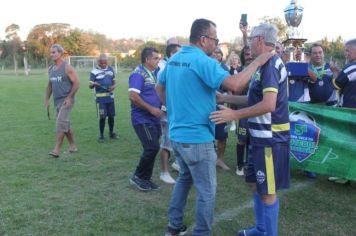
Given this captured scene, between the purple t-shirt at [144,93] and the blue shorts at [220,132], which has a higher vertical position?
the purple t-shirt at [144,93]

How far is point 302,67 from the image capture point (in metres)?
6.09

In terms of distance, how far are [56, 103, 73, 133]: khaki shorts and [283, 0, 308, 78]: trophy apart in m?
4.03

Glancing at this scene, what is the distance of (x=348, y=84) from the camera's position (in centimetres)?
583

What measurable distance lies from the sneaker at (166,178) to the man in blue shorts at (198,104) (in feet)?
7.44

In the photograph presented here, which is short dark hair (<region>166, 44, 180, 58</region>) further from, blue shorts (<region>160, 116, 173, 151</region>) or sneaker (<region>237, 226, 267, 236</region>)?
sneaker (<region>237, 226, 267, 236</region>)

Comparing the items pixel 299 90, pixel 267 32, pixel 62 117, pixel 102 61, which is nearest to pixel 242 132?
pixel 299 90

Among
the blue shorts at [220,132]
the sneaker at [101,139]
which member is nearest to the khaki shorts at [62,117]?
the sneaker at [101,139]

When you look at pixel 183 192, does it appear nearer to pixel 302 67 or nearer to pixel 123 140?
pixel 302 67

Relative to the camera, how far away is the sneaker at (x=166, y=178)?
20.6 ft

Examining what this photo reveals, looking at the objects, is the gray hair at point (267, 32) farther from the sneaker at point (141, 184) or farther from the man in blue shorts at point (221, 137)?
the man in blue shorts at point (221, 137)

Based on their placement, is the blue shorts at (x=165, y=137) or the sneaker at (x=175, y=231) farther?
the blue shorts at (x=165, y=137)

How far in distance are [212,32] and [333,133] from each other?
9.89 feet

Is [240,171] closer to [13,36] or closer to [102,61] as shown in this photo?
[102,61]

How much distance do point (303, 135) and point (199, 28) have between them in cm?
310
